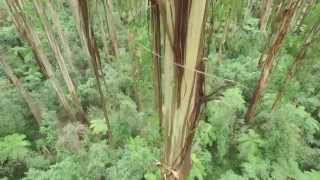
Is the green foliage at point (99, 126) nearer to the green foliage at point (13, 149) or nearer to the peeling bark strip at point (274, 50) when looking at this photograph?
the green foliage at point (13, 149)

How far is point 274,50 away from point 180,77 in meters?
1.02

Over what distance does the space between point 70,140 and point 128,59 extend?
0.68 meters

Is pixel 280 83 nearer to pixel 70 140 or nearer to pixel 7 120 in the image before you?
pixel 70 140

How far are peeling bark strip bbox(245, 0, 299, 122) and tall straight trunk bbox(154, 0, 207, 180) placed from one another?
2.21 feet

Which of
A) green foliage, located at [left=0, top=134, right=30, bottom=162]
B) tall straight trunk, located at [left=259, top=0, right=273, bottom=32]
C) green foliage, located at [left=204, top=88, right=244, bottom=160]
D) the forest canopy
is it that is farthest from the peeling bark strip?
green foliage, located at [left=0, top=134, right=30, bottom=162]

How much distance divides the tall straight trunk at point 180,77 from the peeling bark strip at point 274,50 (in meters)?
0.67

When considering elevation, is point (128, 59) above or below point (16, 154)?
above

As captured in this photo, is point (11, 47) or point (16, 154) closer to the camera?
point (16, 154)

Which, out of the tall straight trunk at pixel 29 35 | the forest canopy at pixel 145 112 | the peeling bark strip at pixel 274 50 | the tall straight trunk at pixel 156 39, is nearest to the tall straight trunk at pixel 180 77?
the tall straight trunk at pixel 156 39

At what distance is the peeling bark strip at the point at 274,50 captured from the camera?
120 centimetres

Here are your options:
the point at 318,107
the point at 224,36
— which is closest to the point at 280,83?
the point at 318,107

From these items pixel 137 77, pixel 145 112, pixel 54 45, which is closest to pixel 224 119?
pixel 145 112

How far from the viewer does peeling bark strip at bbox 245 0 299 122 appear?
3.95 ft

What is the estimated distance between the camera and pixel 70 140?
5.72 feet
